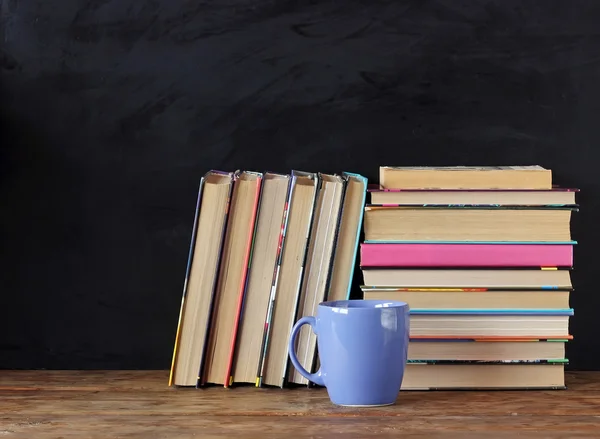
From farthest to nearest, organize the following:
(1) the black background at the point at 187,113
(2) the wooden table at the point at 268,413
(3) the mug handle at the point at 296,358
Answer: (1) the black background at the point at 187,113, (3) the mug handle at the point at 296,358, (2) the wooden table at the point at 268,413

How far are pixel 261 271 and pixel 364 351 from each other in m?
0.21

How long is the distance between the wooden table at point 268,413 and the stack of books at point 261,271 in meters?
0.04

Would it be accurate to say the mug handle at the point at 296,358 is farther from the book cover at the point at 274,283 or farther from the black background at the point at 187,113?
the black background at the point at 187,113

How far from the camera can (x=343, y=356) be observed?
95 centimetres

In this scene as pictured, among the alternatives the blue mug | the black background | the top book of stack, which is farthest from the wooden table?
the top book of stack

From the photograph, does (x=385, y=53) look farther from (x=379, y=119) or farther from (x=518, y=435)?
(x=518, y=435)

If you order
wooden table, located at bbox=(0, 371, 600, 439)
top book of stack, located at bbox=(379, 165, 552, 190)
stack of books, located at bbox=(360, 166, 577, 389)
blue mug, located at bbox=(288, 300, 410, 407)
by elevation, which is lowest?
wooden table, located at bbox=(0, 371, 600, 439)

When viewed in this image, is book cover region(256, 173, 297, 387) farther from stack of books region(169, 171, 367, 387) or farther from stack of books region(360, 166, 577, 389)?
stack of books region(360, 166, 577, 389)

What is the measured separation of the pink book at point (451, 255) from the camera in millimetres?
1033

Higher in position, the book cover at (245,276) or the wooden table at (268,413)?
the book cover at (245,276)

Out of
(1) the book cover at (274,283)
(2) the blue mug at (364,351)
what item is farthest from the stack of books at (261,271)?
(2) the blue mug at (364,351)

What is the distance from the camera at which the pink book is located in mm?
1033

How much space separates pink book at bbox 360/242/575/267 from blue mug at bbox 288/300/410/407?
95 mm

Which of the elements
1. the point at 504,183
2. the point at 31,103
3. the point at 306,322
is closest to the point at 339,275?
the point at 306,322
